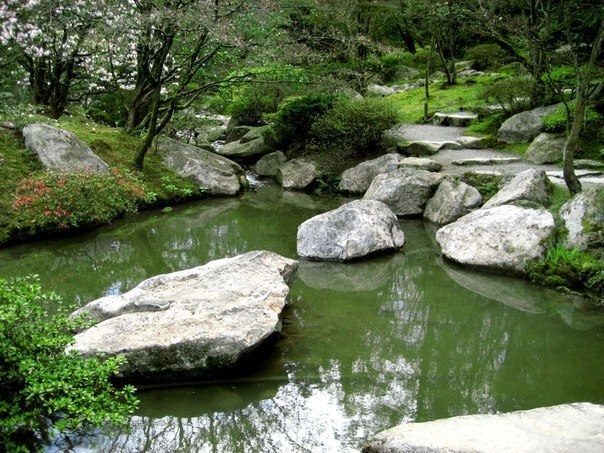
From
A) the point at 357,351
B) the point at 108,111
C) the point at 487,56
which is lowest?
the point at 357,351

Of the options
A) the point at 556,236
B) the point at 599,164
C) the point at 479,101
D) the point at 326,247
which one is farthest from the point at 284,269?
the point at 479,101

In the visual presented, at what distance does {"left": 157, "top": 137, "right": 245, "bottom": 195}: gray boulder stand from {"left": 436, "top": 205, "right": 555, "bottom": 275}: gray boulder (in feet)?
25.3

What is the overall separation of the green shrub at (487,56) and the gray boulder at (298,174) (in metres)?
13.0

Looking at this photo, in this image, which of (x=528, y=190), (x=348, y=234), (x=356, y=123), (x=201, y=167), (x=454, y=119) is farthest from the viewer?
(x=454, y=119)

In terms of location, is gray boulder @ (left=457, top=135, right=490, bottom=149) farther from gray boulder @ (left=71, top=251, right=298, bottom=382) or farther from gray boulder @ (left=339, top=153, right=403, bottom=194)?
gray boulder @ (left=71, top=251, right=298, bottom=382)

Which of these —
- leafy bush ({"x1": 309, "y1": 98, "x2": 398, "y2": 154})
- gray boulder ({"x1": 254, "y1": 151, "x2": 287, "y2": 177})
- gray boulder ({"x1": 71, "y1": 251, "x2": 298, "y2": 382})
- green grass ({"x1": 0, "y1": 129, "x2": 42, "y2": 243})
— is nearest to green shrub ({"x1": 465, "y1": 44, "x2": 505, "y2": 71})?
leafy bush ({"x1": 309, "y1": 98, "x2": 398, "y2": 154})

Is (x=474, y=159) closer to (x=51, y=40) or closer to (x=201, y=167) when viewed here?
(x=201, y=167)

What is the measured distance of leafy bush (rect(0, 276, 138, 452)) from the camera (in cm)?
396

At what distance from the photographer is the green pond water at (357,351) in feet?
16.6

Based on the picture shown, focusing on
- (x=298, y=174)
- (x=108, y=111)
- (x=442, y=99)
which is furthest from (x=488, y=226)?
(x=108, y=111)

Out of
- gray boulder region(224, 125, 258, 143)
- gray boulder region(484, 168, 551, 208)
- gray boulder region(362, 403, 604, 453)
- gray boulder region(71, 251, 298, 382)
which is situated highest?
gray boulder region(224, 125, 258, 143)

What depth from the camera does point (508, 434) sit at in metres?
4.16

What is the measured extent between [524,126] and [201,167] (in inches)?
356

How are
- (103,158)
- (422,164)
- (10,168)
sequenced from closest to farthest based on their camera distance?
(10,168), (422,164), (103,158)
